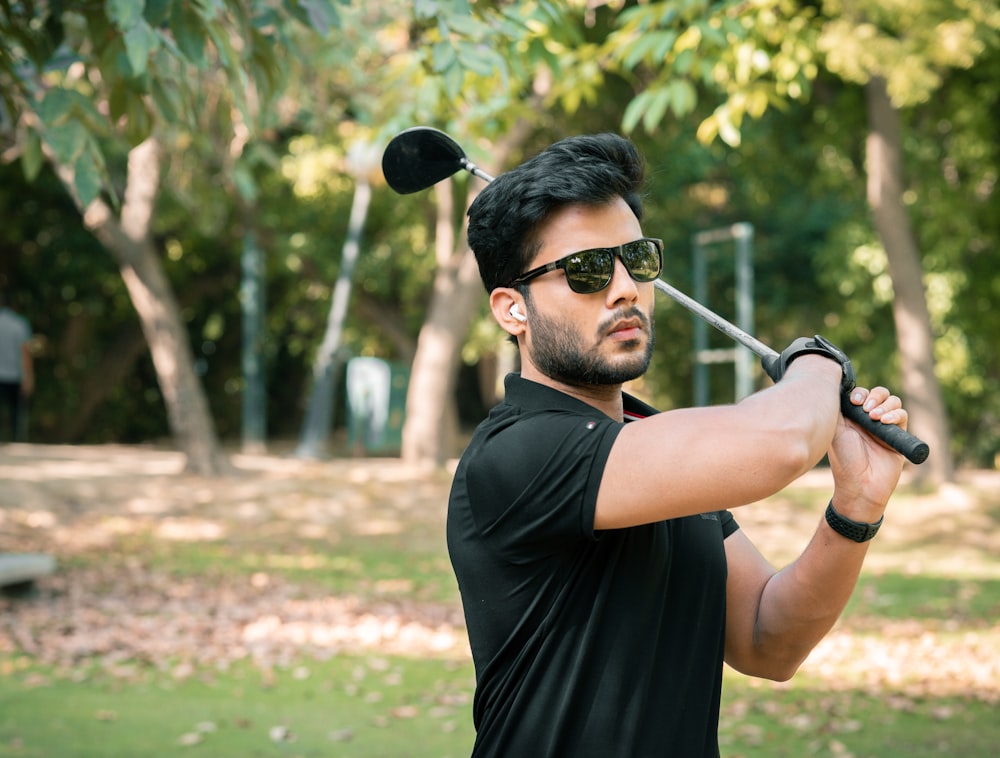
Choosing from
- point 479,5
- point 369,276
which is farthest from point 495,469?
point 369,276

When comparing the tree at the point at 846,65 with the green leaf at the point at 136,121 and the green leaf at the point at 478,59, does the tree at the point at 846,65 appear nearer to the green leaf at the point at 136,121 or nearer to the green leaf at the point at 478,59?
the green leaf at the point at 478,59

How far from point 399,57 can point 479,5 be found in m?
4.29

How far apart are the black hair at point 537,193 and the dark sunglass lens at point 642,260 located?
9 cm

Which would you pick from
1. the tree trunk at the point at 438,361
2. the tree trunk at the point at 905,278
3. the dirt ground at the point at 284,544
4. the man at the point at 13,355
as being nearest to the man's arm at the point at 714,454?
the dirt ground at the point at 284,544

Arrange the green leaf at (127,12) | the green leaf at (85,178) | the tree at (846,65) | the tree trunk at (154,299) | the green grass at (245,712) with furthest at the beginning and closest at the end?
the tree trunk at (154,299) → the green grass at (245,712) → the tree at (846,65) → the green leaf at (85,178) → the green leaf at (127,12)

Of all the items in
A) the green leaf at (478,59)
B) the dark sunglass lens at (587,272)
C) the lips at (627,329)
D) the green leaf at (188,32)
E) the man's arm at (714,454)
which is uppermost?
the green leaf at (478,59)

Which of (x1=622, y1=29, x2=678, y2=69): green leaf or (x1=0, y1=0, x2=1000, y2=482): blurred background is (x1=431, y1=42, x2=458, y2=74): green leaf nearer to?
(x1=0, y1=0, x2=1000, y2=482): blurred background

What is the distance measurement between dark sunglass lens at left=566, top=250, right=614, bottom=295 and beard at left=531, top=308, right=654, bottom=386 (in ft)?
0.18

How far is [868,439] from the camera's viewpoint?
2.00 metres

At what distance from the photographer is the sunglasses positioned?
1.96 meters

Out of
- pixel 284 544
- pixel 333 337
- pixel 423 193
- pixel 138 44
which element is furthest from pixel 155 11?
pixel 423 193

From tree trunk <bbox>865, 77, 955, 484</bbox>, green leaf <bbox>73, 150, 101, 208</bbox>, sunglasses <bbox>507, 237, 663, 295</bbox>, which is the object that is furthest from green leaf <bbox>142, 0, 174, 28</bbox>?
tree trunk <bbox>865, 77, 955, 484</bbox>

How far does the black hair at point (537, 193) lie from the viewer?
199 centimetres

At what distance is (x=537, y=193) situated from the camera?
1.98 metres
